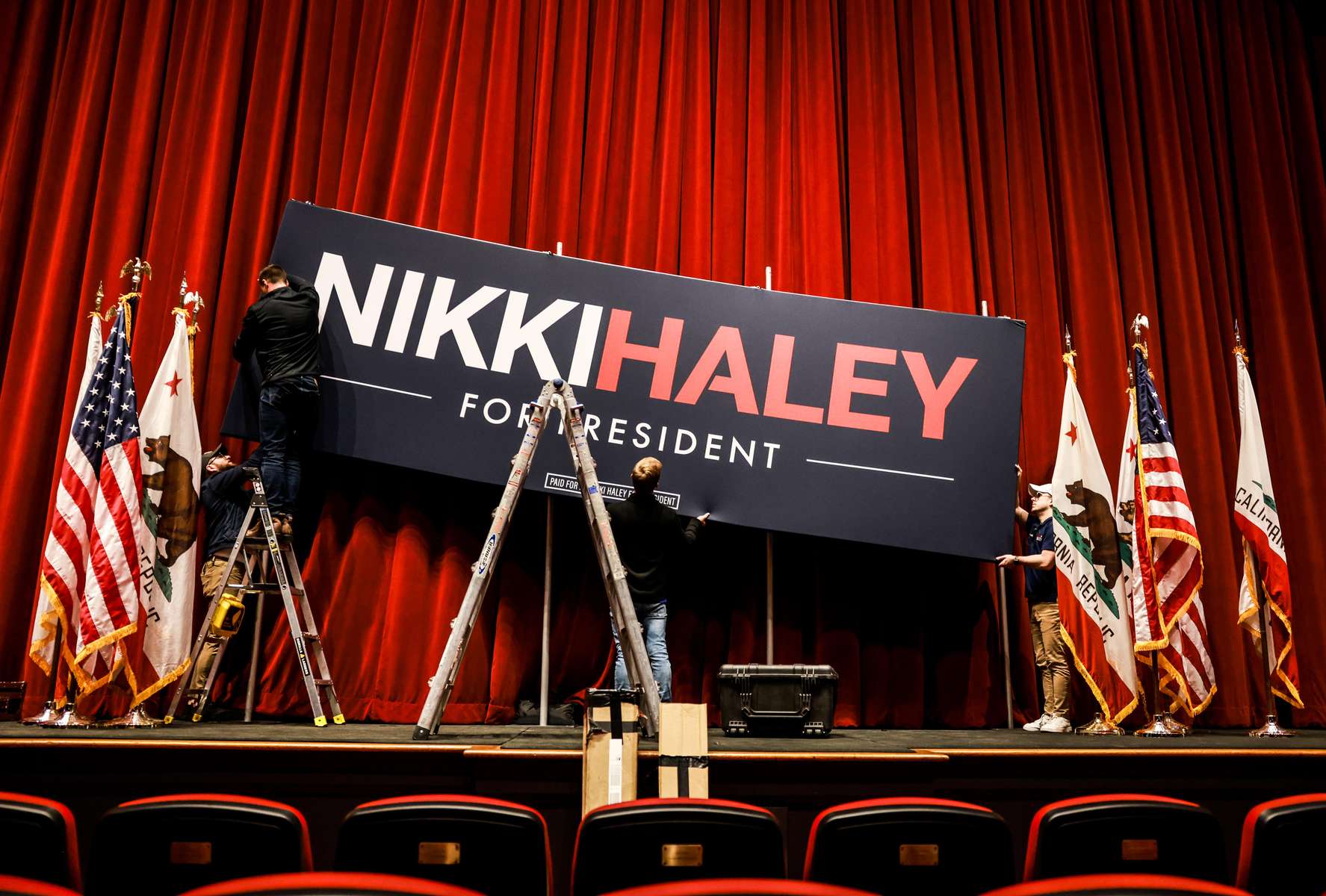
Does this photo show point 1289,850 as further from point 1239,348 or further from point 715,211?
point 1239,348

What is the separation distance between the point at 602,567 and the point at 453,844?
2485mm

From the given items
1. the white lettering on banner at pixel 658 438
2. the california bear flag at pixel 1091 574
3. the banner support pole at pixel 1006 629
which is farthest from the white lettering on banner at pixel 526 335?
the california bear flag at pixel 1091 574

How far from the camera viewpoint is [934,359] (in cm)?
559

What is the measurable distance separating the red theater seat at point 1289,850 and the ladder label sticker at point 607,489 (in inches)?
136

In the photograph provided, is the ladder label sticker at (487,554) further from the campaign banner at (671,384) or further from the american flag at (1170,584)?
the american flag at (1170,584)

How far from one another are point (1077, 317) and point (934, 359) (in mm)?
1785

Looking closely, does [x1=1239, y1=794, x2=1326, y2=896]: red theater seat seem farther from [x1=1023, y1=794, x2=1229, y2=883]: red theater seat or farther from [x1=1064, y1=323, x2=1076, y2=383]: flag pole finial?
[x1=1064, y1=323, x2=1076, y2=383]: flag pole finial

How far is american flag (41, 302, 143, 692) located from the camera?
4273 mm

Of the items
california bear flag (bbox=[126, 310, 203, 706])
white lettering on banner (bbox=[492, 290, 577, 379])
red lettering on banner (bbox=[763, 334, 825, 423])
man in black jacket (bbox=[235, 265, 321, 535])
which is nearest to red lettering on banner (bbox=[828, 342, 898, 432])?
red lettering on banner (bbox=[763, 334, 825, 423])

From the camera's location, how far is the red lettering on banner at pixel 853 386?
5.44 m

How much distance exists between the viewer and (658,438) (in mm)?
5258

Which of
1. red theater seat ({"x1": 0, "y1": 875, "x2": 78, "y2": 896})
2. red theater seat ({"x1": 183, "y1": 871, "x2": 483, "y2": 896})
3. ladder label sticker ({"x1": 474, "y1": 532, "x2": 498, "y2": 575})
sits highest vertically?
ladder label sticker ({"x1": 474, "y1": 532, "x2": 498, "y2": 575})

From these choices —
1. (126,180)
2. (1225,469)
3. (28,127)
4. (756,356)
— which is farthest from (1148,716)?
(28,127)

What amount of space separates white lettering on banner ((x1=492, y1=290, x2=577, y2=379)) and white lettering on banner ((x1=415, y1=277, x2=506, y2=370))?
0.11 m
